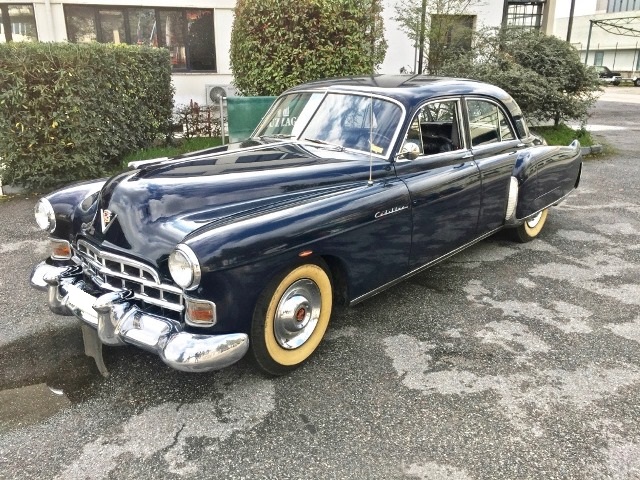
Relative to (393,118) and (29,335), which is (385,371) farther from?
(29,335)

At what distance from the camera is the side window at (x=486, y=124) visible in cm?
457

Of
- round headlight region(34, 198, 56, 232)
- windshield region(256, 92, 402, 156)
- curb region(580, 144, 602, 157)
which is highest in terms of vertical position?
windshield region(256, 92, 402, 156)

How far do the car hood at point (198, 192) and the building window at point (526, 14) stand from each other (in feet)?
47.3

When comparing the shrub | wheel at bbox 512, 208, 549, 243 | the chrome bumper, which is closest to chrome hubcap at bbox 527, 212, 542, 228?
wheel at bbox 512, 208, 549, 243

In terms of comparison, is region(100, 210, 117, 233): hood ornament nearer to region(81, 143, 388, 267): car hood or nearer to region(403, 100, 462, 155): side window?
region(81, 143, 388, 267): car hood

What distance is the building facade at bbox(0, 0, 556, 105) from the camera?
12031mm

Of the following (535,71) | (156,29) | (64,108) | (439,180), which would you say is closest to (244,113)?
(64,108)

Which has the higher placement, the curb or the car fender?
the car fender

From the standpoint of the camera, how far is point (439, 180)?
4.02 meters

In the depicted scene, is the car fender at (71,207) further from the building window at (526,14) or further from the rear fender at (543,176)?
the building window at (526,14)

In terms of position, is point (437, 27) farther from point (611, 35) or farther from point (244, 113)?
point (611, 35)

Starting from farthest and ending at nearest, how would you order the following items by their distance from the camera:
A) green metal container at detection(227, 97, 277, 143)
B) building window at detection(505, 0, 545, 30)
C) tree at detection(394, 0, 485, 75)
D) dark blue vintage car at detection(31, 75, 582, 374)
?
building window at detection(505, 0, 545, 30), tree at detection(394, 0, 485, 75), green metal container at detection(227, 97, 277, 143), dark blue vintage car at detection(31, 75, 582, 374)

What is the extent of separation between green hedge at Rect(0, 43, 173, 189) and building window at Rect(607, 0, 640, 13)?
8289cm

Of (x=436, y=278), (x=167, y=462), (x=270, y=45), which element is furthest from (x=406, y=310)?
(x=270, y=45)
